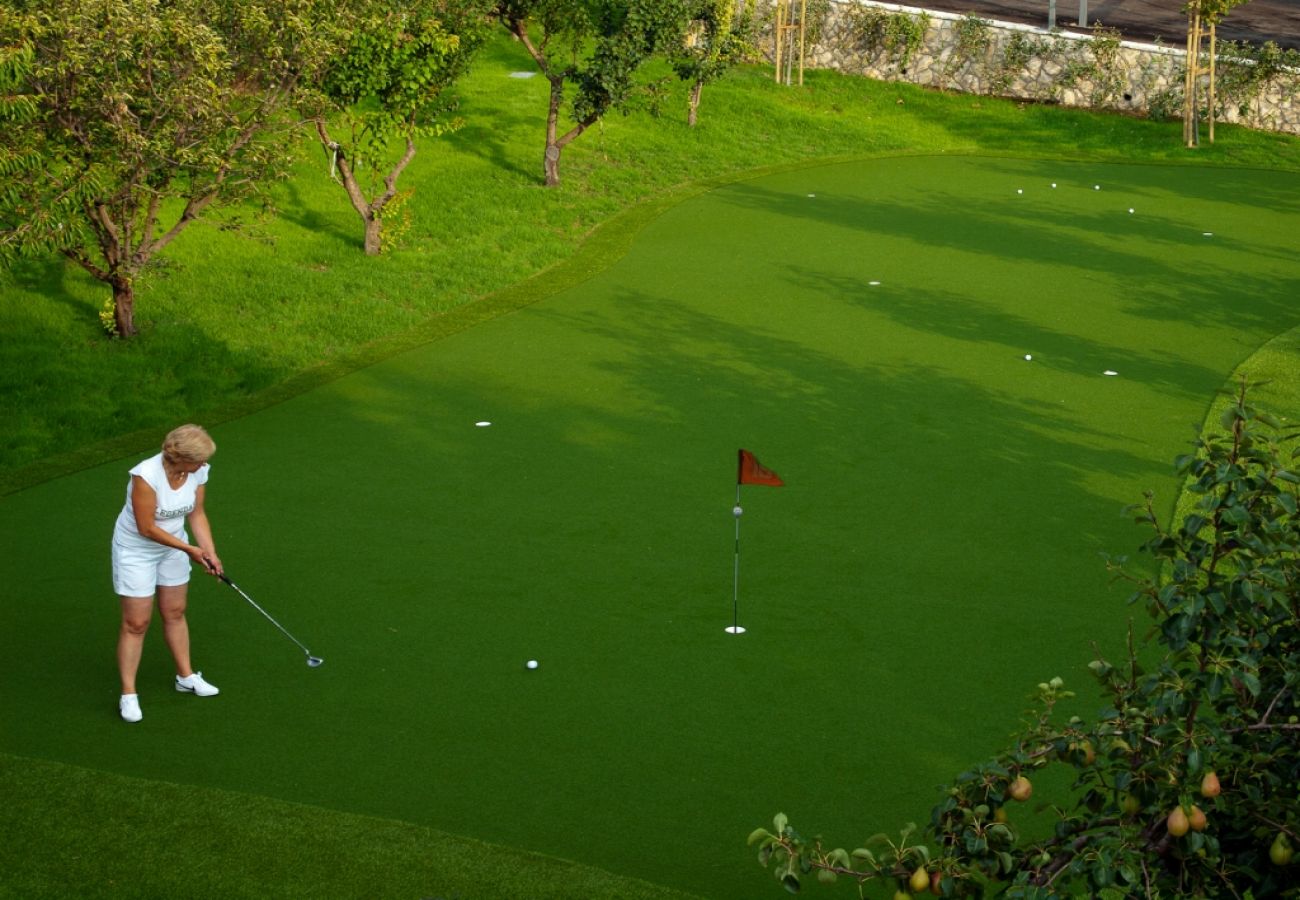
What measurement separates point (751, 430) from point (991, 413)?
161 centimetres

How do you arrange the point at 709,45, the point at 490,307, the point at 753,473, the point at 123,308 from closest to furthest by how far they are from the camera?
the point at 753,473, the point at 123,308, the point at 490,307, the point at 709,45

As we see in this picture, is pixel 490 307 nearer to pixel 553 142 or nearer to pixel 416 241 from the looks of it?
pixel 416 241

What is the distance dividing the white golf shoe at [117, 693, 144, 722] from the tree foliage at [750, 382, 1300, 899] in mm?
3511

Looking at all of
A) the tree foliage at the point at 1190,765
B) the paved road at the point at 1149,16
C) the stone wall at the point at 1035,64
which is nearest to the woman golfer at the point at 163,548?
the tree foliage at the point at 1190,765

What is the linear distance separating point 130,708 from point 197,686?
282 mm

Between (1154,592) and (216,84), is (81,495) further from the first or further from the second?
(1154,592)

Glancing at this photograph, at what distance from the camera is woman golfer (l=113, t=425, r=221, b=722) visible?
5.45 metres

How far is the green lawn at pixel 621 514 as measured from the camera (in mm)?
5266

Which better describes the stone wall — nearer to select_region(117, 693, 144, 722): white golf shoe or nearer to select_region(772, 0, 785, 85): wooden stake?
select_region(772, 0, 785, 85): wooden stake

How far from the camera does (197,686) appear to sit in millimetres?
5918

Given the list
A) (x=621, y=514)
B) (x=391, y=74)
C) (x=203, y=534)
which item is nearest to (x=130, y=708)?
(x=203, y=534)

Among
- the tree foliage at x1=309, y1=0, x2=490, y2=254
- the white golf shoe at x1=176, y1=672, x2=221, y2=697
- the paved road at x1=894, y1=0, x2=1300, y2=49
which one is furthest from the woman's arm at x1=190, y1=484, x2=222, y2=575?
the paved road at x1=894, y1=0, x2=1300, y2=49

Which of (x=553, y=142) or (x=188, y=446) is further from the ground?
(x=553, y=142)

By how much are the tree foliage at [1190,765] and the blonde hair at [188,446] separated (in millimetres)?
3161
